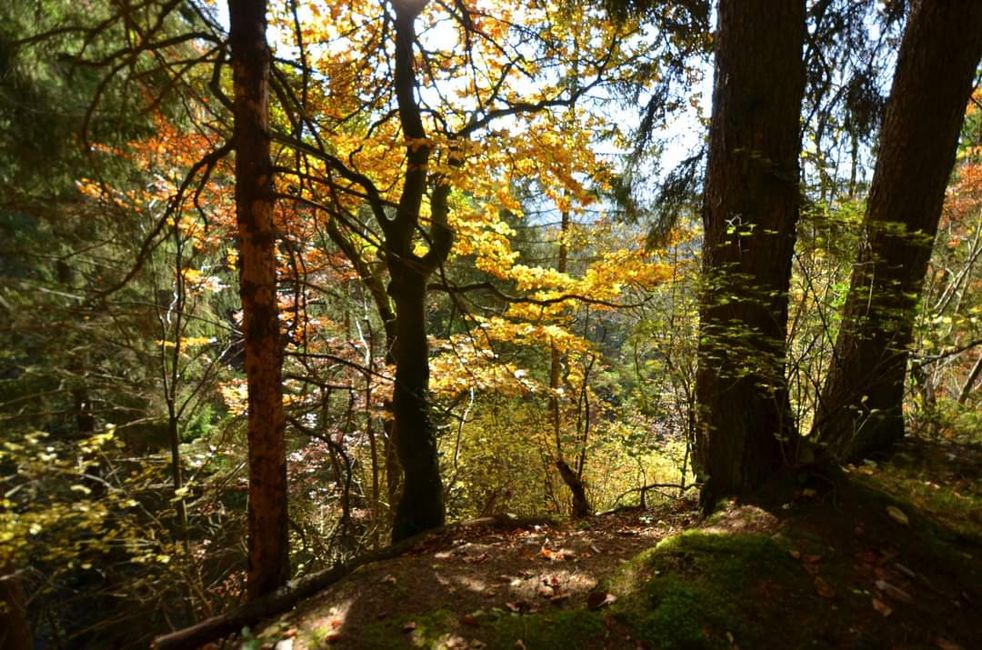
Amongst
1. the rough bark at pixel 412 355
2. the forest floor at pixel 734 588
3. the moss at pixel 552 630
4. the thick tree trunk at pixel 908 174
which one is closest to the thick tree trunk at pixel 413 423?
the rough bark at pixel 412 355

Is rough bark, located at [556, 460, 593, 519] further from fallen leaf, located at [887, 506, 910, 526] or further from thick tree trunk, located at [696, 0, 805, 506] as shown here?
fallen leaf, located at [887, 506, 910, 526]

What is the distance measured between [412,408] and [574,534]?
80.6 inches

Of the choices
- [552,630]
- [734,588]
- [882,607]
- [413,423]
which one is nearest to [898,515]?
[882,607]

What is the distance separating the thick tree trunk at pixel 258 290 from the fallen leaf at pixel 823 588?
8.75 ft

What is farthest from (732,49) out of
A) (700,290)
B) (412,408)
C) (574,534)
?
(412,408)

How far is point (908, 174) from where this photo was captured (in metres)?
3.22

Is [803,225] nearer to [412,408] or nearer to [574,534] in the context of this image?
[574,534]

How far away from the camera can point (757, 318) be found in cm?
296

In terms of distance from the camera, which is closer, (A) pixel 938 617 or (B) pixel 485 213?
(A) pixel 938 617

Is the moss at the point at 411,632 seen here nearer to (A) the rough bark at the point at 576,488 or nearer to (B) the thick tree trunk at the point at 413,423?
(A) the rough bark at the point at 576,488

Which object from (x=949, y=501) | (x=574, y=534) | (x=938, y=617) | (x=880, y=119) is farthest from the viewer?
(x=880, y=119)

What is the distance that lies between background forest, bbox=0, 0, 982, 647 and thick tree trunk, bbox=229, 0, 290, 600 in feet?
0.05

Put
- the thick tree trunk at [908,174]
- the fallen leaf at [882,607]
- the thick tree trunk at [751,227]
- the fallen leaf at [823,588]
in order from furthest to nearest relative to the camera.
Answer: the thick tree trunk at [908,174] → the thick tree trunk at [751,227] → the fallen leaf at [823,588] → the fallen leaf at [882,607]

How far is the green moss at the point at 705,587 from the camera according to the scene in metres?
2.06
